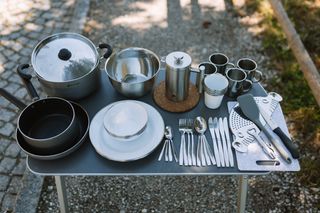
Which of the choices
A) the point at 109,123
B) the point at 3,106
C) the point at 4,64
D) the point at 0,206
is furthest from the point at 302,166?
the point at 4,64

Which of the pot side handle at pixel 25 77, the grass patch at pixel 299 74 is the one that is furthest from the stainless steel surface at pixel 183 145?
the grass patch at pixel 299 74

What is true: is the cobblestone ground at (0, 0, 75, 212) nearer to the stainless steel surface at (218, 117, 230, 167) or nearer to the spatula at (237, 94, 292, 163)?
the stainless steel surface at (218, 117, 230, 167)

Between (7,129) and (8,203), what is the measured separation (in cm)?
77

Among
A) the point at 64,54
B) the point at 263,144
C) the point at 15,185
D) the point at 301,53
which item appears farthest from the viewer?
the point at 301,53

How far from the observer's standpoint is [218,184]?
2.95m

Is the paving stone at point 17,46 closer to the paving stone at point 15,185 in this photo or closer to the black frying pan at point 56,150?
→ the paving stone at point 15,185

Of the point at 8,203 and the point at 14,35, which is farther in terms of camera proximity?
the point at 14,35

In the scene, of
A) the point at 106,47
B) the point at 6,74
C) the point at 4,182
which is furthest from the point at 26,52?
the point at 106,47

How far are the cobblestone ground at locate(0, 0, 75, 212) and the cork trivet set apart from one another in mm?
1469

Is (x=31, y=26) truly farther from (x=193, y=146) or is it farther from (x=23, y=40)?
(x=193, y=146)

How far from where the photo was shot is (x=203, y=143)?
2.02 meters

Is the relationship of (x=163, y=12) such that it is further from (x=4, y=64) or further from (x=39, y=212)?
(x=39, y=212)

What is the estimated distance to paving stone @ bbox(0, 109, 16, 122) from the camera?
3385 millimetres

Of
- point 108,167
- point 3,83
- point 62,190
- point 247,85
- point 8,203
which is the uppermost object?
point 247,85
